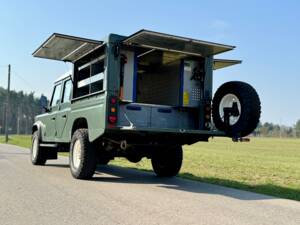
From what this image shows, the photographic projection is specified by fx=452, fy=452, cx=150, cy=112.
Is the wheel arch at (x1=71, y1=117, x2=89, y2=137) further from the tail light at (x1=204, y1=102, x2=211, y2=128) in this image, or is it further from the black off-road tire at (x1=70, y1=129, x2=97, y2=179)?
the tail light at (x1=204, y1=102, x2=211, y2=128)

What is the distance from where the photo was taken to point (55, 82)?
41.2ft

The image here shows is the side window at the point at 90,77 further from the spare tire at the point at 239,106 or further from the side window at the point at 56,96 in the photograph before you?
the spare tire at the point at 239,106

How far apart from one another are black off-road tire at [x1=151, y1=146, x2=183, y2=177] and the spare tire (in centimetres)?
162

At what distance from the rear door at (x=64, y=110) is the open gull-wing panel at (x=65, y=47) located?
79 cm

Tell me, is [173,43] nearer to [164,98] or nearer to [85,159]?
[164,98]

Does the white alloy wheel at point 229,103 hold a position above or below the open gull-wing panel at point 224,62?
below

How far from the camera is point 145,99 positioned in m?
11.1

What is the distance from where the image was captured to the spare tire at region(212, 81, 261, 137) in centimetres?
871

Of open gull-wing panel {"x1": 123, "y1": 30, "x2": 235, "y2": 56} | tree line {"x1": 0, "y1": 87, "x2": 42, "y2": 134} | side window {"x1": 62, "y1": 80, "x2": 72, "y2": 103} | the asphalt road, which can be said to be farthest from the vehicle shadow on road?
tree line {"x1": 0, "y1": 87, "x2": 42, "y2": 134}

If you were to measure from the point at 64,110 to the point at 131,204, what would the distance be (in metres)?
5.18

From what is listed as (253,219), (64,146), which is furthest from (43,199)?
(64,146)

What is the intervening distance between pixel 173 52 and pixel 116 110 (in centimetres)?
188

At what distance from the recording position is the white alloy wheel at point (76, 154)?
9.60 m

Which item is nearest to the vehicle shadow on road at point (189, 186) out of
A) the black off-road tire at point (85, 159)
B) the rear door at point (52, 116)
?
the black off-road tire at point (85, 159)
